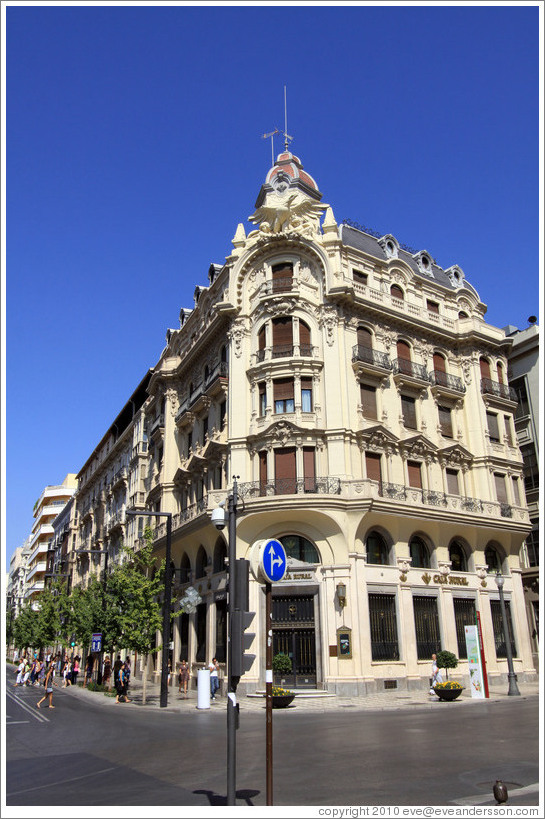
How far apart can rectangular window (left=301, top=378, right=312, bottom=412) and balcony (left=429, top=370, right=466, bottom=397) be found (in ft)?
26.9

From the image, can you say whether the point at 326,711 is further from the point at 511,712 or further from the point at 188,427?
the point at 188,427

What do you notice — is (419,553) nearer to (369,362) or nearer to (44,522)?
(369,362)

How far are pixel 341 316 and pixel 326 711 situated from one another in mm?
18390

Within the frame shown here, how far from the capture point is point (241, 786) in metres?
9.51

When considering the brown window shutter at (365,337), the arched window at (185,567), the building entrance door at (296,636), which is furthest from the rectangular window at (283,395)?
the arched window at (185,567)

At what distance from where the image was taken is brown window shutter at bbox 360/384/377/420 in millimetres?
Result: 32500

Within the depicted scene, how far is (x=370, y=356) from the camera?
33250mm

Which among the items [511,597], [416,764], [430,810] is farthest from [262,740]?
[511,597]

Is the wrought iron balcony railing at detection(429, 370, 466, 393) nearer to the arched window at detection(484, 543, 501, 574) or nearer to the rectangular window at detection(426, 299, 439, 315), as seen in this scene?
the rectangular window at detection(426, 299, 439, 315)

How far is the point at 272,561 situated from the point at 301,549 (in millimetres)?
21915

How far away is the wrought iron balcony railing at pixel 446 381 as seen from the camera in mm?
36125

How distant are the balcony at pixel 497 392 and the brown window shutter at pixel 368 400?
8575 millimetres

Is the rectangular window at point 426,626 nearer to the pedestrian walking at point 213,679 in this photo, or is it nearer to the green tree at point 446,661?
the green tree at point 446,661

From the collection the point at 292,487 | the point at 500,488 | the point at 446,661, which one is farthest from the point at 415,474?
the point at 446,661
